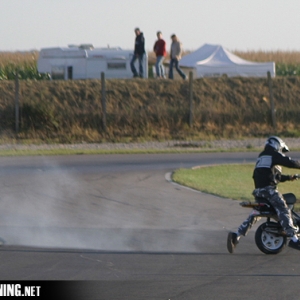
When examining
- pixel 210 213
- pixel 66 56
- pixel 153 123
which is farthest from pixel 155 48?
pixel 210 213

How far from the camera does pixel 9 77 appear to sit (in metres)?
38.7

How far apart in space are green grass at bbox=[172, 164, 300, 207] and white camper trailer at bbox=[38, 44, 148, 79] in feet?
52.1

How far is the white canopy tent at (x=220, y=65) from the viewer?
37.3 m

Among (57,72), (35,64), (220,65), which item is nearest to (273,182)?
(57,72)

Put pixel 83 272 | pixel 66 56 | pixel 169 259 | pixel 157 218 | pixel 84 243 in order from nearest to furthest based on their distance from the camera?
pixel 83 272 → pixel 169 259 → pixel 84 243 → pixel 157 218 → pixel 66 56

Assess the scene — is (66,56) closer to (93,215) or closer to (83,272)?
(93,215)

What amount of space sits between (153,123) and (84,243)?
69.7ft

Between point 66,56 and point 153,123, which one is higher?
point 66,56

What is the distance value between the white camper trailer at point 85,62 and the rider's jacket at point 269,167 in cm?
2537

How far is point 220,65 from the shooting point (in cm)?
3778

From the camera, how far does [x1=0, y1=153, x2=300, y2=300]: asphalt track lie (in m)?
8.21

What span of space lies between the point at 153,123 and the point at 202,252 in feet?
71.7

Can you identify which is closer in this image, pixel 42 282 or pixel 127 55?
pixel 42 282

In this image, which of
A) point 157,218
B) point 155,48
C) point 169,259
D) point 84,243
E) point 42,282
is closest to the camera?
point 42,282
